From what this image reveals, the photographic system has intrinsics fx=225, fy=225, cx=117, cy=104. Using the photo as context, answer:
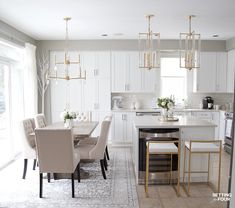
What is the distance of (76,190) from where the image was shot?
3340mm

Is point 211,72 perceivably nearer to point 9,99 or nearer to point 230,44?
point 230,44

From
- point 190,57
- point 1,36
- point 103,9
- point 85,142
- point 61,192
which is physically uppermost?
point 103,9

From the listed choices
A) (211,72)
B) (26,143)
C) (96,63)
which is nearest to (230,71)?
(211,72)

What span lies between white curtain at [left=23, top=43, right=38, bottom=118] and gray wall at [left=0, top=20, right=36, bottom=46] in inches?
7.9

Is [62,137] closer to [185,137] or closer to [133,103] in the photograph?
[185,137]

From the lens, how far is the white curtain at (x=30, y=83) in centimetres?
519

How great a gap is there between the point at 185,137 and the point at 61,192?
2030 mm

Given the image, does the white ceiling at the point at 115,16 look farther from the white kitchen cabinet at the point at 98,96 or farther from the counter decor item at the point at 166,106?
the counter decor item at the point at 166,106

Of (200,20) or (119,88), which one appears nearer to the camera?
(200,20)

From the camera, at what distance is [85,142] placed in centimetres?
430

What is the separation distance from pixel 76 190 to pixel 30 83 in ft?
9.82

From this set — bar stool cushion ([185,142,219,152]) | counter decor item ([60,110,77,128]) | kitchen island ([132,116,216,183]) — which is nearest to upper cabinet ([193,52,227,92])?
kitchen island ([132,116,216,183])

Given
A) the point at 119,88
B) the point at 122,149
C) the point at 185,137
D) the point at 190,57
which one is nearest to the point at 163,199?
the point at 185,137

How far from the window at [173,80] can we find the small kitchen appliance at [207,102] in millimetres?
535
